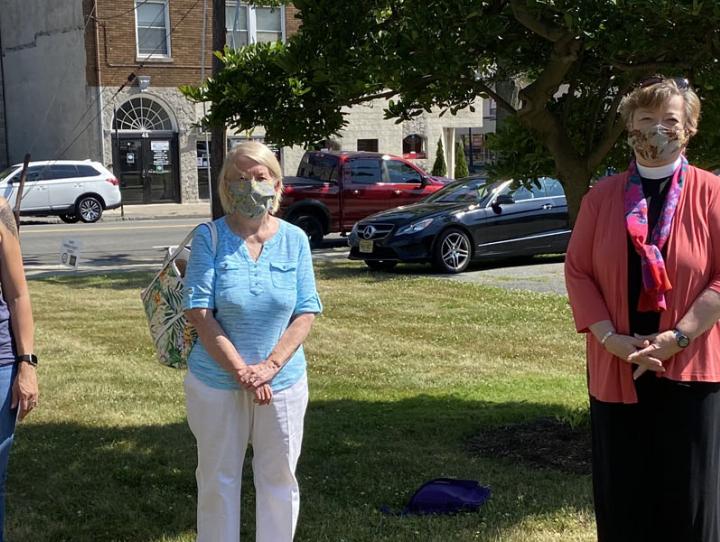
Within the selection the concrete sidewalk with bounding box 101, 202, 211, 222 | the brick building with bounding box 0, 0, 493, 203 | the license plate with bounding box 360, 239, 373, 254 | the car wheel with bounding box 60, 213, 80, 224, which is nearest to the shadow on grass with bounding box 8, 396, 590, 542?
the license plate with bounding box 360, 239, 373, 254

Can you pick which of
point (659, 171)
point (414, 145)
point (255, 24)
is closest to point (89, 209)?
point (255, 24)

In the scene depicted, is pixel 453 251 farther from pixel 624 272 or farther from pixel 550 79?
pixel 624 272

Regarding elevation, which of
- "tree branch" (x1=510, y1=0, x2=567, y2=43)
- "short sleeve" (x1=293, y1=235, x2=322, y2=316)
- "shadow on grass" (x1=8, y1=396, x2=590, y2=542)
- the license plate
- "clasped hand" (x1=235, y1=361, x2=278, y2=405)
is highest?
"tree branch" (x1=510, y1=0, x2=567, y2=43)

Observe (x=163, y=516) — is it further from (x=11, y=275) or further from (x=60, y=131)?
(x=60, y=131)

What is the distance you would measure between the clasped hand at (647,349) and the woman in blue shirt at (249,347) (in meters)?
1.21

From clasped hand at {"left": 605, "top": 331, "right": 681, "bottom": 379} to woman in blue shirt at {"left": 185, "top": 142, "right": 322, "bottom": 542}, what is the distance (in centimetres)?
121

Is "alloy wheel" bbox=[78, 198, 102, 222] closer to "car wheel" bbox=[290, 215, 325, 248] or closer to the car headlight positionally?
"car wheel" bbox=[290, 215, 325, 248]

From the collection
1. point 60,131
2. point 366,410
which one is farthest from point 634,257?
point 60,131

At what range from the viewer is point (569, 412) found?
265 inches

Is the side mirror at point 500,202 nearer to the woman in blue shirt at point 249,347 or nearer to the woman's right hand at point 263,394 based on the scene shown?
the woman in blue shirt at point 249,347

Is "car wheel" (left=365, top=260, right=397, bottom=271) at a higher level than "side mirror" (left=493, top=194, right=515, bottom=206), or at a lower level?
lower

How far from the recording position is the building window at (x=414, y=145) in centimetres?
3748

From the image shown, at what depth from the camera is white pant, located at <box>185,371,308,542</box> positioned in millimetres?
3932

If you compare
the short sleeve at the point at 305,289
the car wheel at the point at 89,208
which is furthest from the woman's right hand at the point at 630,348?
the car wheel at the point at 89,208
